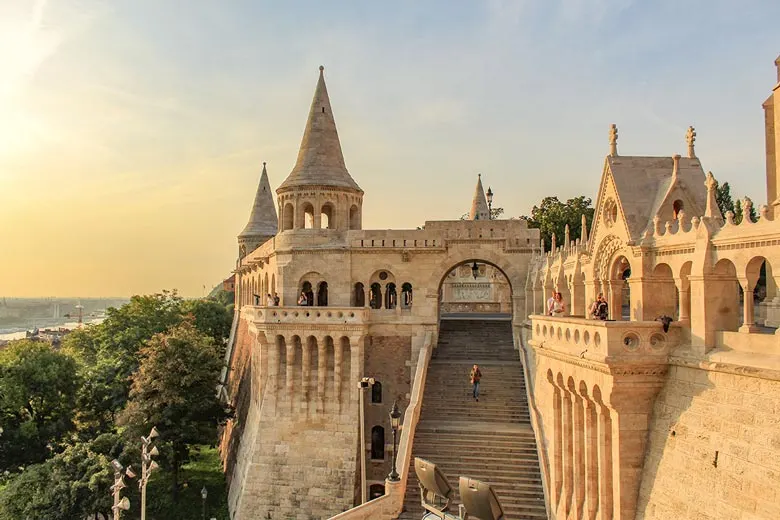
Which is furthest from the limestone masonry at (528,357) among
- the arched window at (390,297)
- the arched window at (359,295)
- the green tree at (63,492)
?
the green tree at (63,492)

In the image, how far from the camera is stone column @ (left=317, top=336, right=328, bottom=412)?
1114 inches

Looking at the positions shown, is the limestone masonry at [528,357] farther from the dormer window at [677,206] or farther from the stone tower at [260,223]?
the stone tower at [260,223]

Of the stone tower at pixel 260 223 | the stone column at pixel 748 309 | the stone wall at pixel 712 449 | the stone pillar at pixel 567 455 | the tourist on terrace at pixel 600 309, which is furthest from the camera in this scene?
the stone tower at pixel 260 223

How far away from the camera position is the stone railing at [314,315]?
2842cm

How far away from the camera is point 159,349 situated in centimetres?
3162

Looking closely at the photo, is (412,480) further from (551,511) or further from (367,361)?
(367,361)

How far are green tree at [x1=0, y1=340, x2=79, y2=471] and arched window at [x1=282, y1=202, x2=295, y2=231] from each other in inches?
585

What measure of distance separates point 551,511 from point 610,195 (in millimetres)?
9224

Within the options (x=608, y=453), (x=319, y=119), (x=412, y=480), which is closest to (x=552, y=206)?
(x=319, y=119)

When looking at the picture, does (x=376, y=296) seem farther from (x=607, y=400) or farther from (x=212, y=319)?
(x=212, y=319)

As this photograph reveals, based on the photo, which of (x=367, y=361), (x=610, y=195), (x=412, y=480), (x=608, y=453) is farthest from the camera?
(x=367, y=361)

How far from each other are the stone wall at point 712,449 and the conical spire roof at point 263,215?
42773mm

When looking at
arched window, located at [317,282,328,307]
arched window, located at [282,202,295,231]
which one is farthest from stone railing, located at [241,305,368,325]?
arched window, located at [282,202,295,231]

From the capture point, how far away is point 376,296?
3412cm
